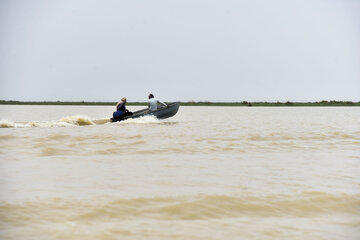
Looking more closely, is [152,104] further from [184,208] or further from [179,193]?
[184,208]

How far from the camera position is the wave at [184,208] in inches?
201

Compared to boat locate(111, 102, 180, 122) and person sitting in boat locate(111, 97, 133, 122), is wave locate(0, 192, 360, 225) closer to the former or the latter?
person sitting in boat locate(111, 97, 133, 122)

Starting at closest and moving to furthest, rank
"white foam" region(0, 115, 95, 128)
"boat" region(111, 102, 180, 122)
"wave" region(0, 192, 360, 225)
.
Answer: "wave" region(0, 192, 360, 225) < "white foam" region(0, 115, 95, 128) < "boat" region(111, 102, 180, 122)

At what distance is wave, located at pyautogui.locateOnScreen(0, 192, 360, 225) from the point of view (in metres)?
5.10

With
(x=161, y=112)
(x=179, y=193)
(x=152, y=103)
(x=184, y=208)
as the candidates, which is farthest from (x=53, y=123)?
(x=184, y=208)

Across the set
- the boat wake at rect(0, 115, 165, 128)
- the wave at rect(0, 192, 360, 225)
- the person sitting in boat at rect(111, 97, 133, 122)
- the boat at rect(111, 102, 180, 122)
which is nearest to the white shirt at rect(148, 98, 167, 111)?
the boat at rect(111, 102, 180, 122)

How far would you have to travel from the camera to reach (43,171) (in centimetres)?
796

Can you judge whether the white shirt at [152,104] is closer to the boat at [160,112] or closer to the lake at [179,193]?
the boat at [160,112]

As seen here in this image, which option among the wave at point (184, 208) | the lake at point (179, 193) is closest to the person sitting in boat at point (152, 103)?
the lake at point (179, 193)

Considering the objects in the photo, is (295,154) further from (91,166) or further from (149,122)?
(149,122)

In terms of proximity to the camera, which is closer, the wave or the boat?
the wave

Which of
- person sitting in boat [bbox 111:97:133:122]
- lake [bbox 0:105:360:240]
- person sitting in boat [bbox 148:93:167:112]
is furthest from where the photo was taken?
person sitting in boat [bbox 148:93:167:112]

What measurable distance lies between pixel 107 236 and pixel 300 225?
2283mm

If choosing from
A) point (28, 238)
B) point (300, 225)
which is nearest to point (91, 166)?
point (28, 238)
